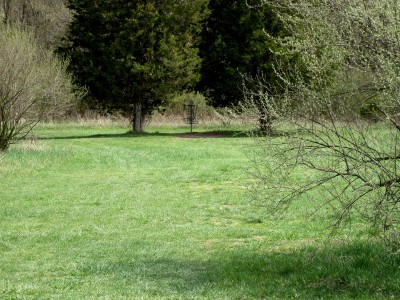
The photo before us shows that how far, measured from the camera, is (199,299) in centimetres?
769

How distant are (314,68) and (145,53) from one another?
34.1 metres

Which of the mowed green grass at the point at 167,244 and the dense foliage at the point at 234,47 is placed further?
the dense foliage at the point at 234,47

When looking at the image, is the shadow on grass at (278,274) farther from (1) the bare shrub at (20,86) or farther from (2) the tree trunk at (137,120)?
(2) the tree trunk at (137,120)

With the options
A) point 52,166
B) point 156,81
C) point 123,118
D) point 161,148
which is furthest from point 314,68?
point 123,118

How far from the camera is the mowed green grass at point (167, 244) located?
8.31 metres

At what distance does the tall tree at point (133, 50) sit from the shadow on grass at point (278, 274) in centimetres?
3128

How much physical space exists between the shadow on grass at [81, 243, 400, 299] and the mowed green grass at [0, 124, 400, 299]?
Result: 0.05 feet

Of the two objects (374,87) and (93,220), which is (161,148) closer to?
(93,220)

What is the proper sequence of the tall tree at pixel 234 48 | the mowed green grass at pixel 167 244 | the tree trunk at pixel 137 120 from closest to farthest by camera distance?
the mowed green grass at pixel 167 244, the tall tree at pixel 234 48, the tree trunk at pixel 137 120

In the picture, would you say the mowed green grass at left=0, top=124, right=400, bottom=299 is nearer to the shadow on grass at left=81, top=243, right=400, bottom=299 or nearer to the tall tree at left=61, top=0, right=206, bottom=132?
the shadow on grass at left=81, top=243, right=400, bottom=299

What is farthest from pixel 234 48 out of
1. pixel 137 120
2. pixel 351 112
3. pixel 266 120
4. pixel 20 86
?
pixel 351 112

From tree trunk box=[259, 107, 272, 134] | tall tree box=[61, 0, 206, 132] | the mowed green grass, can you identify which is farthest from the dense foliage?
tree trunk box=[259, 107, 272, 134]

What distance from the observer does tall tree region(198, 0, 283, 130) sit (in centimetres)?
4103

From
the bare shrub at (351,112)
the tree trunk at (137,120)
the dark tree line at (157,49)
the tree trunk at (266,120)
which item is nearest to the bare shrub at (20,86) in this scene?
the dark tree line at (157,49)
